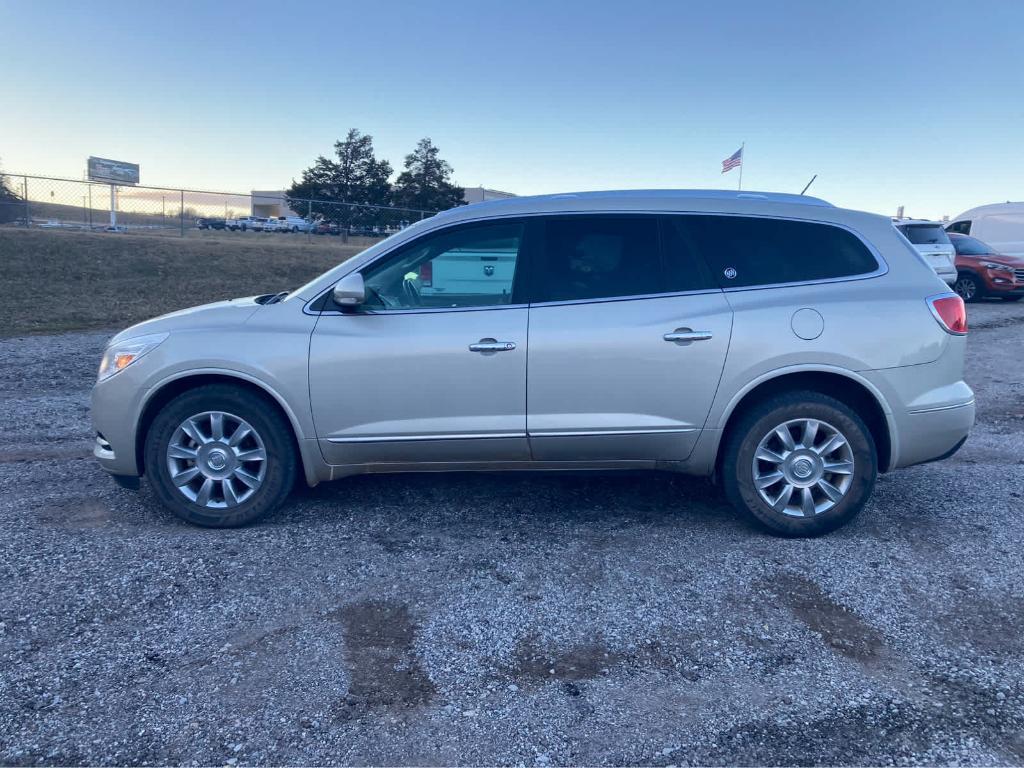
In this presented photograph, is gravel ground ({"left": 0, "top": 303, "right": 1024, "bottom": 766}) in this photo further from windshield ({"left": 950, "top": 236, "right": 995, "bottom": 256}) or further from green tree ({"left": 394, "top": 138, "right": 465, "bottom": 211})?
green tree ({"left": 394, "top": 138, "right": 465, "bottom": 211})

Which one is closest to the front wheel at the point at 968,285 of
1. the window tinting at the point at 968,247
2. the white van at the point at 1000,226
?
the window tinting at the point at 968,247

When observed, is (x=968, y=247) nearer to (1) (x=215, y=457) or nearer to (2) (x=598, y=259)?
(2) (x=598, y=259)

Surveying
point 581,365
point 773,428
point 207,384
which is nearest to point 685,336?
point 581,365

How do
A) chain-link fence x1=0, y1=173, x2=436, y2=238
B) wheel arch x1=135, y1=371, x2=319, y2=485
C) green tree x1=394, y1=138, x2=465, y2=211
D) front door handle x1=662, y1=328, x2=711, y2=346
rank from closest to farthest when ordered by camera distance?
front door handle x1=662, y1=328, x2=711, y2=346 → wheel arch x1=135, y1=371, x2=319, y2=485 → chain-link fence x1=0, y1=173, x2=436, y2=238 → green tree x1=394, y1=138, x2=465, y2=211

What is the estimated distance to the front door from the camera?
4293 mm

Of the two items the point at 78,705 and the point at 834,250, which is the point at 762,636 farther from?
the point at 78,705

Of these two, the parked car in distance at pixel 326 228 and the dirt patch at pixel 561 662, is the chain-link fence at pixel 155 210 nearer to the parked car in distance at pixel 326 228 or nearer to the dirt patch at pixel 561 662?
the parked car in distance at pixel 326 228

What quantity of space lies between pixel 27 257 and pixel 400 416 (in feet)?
52.5

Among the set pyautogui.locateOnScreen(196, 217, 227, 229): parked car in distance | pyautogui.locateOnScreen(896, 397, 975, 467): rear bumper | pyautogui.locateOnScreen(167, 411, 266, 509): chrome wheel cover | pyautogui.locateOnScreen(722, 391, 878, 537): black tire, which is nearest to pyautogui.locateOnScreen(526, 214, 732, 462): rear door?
pyautogui.locateOnScreen(722, 391, 878, 537): black tire

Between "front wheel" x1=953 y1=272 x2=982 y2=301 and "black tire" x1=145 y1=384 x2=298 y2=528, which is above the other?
"front wheel" x1=953 y1=272 x2=982 y2=301

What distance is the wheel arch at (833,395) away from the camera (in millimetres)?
4309

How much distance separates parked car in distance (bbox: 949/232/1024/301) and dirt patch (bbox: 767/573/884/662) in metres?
17.9

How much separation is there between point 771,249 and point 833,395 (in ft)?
2.90

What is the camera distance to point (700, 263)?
4.42 m
